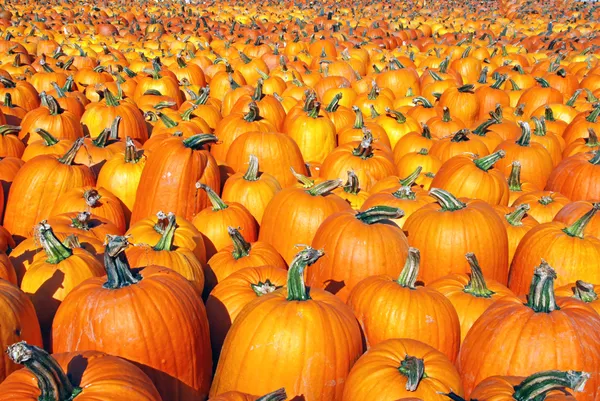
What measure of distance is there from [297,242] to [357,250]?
0.78 meters

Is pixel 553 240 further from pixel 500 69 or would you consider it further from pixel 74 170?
pixel 500 69

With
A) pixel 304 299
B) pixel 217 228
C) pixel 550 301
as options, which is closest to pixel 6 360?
pixel 304 299

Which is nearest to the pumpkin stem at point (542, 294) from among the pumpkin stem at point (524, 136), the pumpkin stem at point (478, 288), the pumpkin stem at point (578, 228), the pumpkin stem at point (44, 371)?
the pumpkin stem at point (478, 288)

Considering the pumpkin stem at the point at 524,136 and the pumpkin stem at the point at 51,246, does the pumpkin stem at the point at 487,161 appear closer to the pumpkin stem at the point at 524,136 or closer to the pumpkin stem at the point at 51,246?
the pumpkin stem at the point at 524,136

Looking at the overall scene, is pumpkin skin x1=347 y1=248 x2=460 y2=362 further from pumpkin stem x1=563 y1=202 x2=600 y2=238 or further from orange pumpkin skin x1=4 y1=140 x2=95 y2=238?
orange pumpkin skin x1=4 y1=140 x2=95 y2=238

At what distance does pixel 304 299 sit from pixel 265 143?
9.11 feet

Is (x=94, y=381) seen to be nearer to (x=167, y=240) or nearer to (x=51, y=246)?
(x=51, y=246)

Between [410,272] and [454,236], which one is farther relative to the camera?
[454,236]

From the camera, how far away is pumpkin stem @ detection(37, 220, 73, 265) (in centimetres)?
317

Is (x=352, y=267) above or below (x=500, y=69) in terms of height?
below

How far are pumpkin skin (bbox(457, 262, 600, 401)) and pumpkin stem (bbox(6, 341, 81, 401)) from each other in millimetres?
1944

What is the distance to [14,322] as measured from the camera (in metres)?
2.62

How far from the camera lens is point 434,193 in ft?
12.8

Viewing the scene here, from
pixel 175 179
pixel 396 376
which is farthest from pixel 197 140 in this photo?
pixel 396 376
